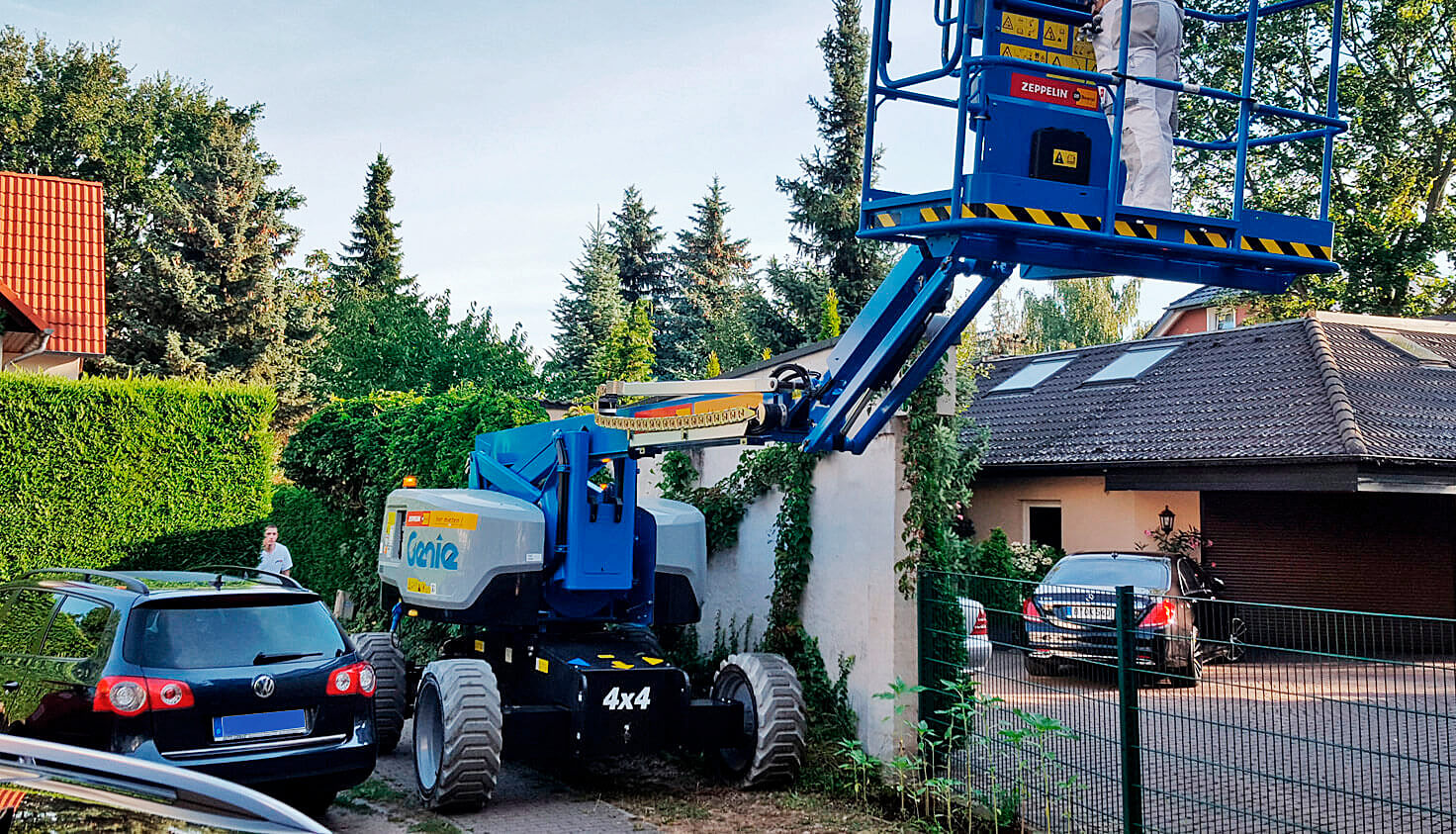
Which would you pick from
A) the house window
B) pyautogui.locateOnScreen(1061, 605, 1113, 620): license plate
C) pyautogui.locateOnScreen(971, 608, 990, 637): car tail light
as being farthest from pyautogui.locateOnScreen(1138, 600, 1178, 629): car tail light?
the house window

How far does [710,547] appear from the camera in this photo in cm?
1070

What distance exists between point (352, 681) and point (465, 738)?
0.79m

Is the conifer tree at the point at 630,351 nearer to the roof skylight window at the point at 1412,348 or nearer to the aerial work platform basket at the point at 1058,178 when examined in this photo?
the roof skylight window at the point at 1412,348

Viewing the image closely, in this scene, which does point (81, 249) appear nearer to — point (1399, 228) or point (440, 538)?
point (440, 538)

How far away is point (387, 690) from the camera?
32.7ft

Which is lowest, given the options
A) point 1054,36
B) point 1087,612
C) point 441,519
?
point 1087,612

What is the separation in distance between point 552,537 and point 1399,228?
24.6 m

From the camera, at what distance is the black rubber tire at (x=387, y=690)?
994cm

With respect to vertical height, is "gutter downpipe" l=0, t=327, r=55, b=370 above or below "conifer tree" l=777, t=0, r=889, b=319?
below

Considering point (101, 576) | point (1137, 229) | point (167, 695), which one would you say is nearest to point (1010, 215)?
point (1137, 229)

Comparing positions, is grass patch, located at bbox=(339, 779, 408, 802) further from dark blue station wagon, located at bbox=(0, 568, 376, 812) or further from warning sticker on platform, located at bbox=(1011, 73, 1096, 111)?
warning sticker on platform, located at bbox=(1011, 73, 1096, 111)

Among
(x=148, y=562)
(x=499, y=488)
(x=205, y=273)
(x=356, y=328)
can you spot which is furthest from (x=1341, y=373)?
(x=205, y=273)

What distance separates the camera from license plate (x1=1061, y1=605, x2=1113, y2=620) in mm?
7213

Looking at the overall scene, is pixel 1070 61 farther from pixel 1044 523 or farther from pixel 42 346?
pixel 42 346
